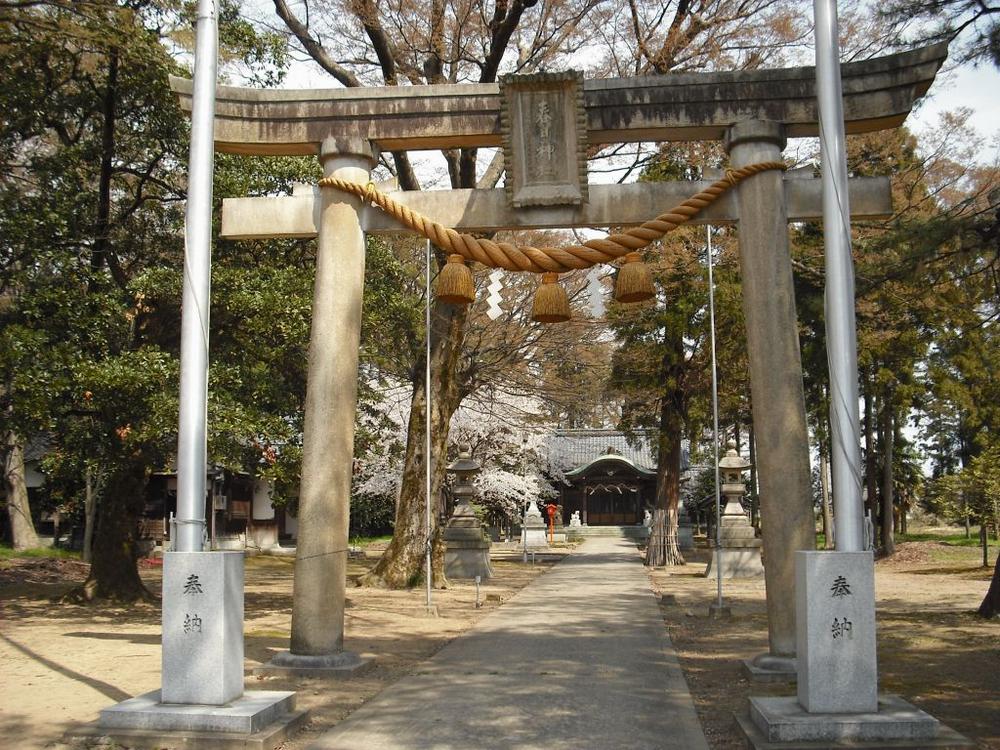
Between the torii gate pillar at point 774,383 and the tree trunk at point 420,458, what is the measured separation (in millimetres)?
9671

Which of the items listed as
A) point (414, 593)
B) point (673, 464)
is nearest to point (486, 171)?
point (414, 593)

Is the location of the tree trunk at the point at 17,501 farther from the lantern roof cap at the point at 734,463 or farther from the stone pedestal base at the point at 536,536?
the lantern roof cap at the point at 734,463

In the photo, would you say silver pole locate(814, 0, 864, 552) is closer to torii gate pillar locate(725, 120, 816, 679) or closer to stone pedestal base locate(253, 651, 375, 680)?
torii gate pillar locate(725, 120, 816, 679)

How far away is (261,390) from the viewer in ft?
41.7

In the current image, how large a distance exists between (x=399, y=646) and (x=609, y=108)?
243 inches

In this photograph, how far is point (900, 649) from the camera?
9836mm

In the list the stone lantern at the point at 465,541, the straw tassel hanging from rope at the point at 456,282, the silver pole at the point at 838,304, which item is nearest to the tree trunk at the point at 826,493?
the stone lantern at the point at 465,541

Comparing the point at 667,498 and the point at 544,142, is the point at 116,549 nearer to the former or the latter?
the point at 544,142

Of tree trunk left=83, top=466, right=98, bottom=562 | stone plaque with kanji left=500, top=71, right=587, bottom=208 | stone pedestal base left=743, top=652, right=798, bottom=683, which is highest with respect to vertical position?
stone plaque with kanji left=500, top=71, right=587, bottom=208

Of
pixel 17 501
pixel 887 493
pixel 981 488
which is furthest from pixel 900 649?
pixel 17 501

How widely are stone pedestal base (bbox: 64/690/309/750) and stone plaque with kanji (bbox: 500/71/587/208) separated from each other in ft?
15.7

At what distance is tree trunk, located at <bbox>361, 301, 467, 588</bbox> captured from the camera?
694 inches

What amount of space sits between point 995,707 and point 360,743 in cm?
448

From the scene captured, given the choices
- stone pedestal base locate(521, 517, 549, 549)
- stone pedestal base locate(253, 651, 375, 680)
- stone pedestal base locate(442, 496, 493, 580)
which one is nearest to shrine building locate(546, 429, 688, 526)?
stone pedestal base locate(521, 517, 549, 549)
